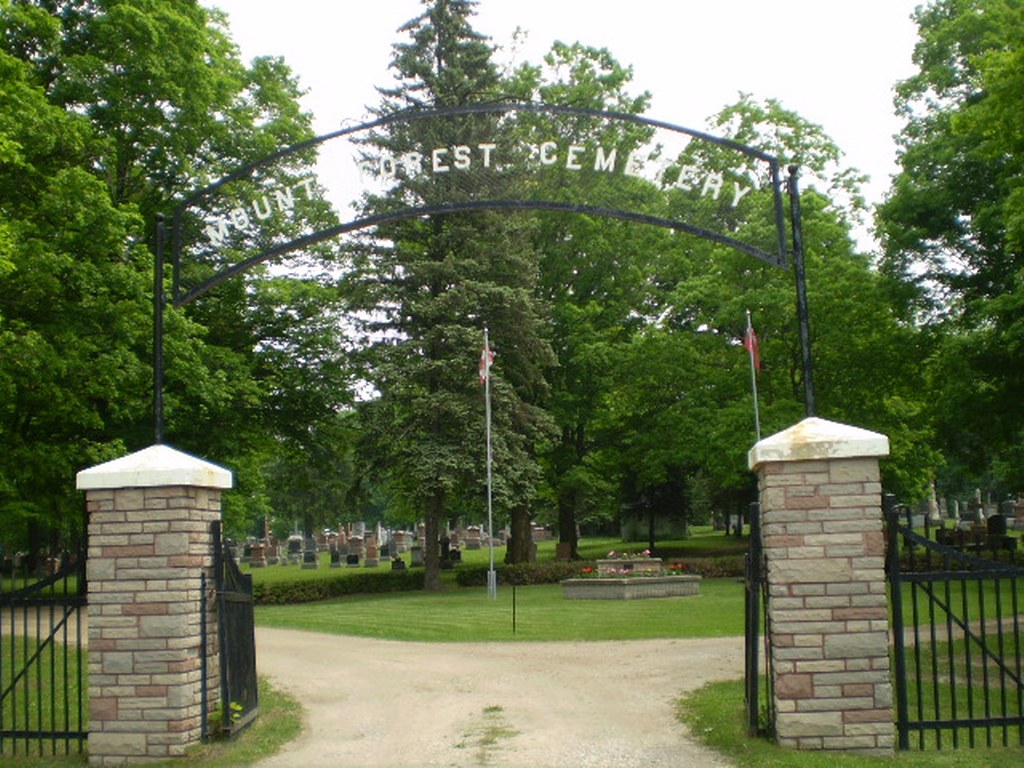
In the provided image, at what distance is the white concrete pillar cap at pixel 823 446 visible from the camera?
25.9 feet

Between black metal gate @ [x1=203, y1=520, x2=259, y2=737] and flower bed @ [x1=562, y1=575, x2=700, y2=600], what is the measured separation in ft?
49.1

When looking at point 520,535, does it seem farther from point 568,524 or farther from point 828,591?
point 828,591

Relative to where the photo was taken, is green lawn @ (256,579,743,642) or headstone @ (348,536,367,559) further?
headstone @ (348,536,367,559)

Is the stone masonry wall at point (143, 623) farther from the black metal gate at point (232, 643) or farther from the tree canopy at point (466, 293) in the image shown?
the tree canopy at point (466, 293)

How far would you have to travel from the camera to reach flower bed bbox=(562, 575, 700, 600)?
24.0 m

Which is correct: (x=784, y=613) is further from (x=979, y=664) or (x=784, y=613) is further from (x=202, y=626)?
(x=979, y=664)

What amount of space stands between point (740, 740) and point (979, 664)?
16.6ft

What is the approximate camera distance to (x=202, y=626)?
28.6 ft

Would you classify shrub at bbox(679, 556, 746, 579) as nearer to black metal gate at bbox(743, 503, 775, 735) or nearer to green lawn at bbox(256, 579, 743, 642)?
green lawn at bbox(256, 579, 743, 642)

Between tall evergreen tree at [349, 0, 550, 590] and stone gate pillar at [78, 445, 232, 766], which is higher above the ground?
tall evergreen tree at [349, 0, 550, 590]

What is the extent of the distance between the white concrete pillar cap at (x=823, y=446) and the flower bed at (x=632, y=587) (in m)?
16.3

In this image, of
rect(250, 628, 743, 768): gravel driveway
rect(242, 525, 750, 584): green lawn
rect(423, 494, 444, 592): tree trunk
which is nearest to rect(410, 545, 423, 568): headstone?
rect(242, 525, 750, 584): green lawn

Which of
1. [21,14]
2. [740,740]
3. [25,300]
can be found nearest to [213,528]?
[740,740]

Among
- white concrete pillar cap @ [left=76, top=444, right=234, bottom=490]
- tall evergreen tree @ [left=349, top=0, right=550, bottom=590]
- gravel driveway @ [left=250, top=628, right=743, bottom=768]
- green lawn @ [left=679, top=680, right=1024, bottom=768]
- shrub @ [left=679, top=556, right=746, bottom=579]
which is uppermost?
tall evergreen tree @ [left=349, top=0, right=550, bottom=590]
